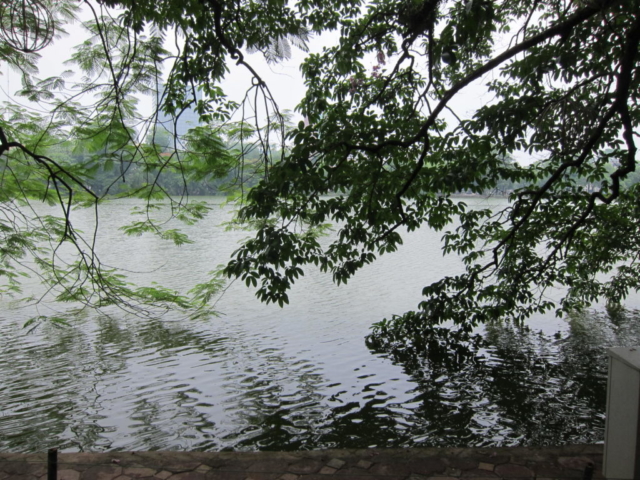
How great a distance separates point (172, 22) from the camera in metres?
4.71

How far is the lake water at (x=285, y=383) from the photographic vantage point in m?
5.03

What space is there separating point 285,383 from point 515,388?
2823 mm

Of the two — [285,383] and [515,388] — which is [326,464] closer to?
[285,383]

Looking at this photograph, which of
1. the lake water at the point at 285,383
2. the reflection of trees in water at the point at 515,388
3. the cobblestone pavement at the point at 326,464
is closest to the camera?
the cobblestone pavement at the point at 326,464

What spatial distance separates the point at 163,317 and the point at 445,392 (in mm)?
6163

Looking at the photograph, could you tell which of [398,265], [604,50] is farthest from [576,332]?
[398,265]

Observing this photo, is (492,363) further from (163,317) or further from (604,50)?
(163,317)

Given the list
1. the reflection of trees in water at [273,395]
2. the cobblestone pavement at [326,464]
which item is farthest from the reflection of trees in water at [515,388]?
the cobblestone pavement at [326,464]

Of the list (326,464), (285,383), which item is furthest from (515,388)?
(326,464)

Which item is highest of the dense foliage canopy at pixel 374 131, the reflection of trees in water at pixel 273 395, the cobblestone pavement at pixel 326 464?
the dense foliage canopy at pixel 374 131

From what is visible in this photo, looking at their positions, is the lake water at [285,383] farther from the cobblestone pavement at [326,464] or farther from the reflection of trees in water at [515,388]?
the cobblestone pavement at [326,464]

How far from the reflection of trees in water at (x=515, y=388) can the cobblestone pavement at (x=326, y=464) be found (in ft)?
3.65

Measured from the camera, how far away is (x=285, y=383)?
670 centimetres

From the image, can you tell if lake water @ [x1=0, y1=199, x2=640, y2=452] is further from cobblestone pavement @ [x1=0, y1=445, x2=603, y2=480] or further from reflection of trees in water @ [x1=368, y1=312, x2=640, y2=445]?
cobblestone pavement @ [x1=0, y1=445, x2=603, y2=480]
